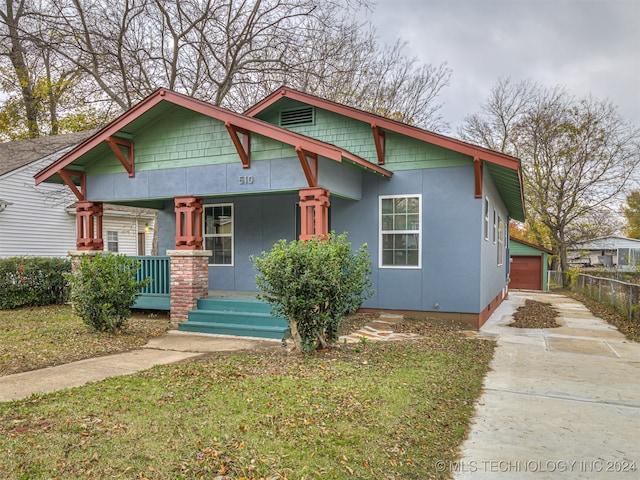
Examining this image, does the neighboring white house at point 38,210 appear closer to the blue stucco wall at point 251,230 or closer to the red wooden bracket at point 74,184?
the red wooden bracket at point 74,184

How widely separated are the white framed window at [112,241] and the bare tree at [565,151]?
2153cm

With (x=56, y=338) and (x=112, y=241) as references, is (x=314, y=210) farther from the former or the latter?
(x=112, y=241)

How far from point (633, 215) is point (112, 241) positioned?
37701 millimetres

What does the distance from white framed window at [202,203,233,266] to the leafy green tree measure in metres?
27.6

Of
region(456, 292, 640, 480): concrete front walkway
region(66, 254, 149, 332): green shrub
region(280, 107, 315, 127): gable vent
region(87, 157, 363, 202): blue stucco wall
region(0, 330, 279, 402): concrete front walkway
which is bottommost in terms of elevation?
region(456, 292, 640, 480): concrete front walkway

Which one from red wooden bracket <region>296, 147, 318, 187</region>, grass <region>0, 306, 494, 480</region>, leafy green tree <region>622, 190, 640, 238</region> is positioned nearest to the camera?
grass <region>0, 306, 494, 480</region>

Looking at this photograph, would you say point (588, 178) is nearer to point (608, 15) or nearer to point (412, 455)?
point (608, 15)

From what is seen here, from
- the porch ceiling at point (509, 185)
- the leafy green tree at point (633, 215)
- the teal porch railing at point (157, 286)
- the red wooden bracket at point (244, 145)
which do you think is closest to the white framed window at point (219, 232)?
the teal porch railing at point (157, 286)

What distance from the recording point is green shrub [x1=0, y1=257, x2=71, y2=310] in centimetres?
1103

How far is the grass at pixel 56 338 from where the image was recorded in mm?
6059

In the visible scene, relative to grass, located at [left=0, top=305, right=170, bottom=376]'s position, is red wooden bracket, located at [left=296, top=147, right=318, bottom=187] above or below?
above

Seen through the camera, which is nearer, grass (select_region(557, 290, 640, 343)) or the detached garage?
grass (select_region(557, 290, 640, 343))

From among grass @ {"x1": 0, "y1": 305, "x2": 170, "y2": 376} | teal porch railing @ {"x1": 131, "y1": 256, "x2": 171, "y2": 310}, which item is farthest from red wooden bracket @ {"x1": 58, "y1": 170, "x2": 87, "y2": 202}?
grass @ {"x1": 0, "y1": 305, "x2": 170, "y2": 376}

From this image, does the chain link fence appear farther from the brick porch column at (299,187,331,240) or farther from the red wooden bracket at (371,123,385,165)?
the brick porch column at (299,187,331,240)
